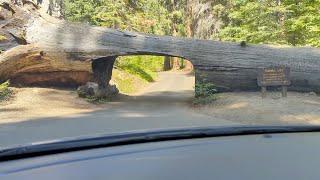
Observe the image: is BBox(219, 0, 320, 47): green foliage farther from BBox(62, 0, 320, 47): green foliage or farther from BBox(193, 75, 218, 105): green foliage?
BBox(193, 75, 218, 105): green foliage

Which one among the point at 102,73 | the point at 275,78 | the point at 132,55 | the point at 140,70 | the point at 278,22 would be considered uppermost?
the point at 278,22

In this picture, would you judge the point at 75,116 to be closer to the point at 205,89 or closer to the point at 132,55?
the point at 205,89

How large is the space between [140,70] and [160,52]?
677 inches

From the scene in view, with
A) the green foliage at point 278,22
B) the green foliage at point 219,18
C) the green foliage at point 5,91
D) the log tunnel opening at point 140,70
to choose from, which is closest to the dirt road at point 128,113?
the green foliage at point 5,91

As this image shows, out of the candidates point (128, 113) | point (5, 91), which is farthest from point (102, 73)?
point (128, 113)

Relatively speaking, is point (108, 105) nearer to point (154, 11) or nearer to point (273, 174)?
point (273, 174)

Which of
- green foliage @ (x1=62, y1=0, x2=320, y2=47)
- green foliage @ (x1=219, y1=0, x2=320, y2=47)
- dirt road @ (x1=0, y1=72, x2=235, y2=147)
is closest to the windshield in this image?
dirt road @ (x1=0, y1=72, x2=235, y2=147)

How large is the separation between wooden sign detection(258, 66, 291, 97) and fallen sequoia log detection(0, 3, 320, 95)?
2.09 feet

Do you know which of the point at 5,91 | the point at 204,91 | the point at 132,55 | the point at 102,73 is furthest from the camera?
the point at 102,73

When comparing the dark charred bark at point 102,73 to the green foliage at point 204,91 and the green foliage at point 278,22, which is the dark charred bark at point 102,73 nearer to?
the green foliage at point 204,91

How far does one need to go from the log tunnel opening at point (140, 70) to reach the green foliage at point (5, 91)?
3394 millimetres

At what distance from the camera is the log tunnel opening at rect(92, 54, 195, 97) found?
21123mm

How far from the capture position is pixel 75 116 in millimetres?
15102

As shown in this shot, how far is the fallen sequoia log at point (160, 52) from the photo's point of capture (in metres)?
18.4
